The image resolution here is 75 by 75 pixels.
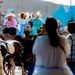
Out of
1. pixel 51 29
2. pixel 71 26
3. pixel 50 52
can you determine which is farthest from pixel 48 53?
pixel 71 26

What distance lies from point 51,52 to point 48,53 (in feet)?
0.13

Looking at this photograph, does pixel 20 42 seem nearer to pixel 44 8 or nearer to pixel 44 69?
pixel 44 69

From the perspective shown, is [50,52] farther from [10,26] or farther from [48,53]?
[10,26]

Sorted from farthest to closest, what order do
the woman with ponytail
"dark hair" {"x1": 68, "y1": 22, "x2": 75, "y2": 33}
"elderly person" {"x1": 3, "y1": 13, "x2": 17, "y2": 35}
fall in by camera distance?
1. "elderly person" {"x1": 3, "y1": 13, "x2": 17, "y2": 35}
2. "dark hair" {"x1": 68, "y1": 22, "x2": 75, "y2": 33}
3. the woman with ponytail

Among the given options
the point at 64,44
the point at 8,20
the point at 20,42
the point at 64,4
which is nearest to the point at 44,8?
the point at 64,4

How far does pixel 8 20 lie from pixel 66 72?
8354mm

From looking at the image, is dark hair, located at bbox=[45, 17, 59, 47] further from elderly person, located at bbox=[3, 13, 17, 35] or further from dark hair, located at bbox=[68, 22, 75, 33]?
elderly person, located at bbox=[3, 13, 17, 35]

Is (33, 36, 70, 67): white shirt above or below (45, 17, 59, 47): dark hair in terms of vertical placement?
below

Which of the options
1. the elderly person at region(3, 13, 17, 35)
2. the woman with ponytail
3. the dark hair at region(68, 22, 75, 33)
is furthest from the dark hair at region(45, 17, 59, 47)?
the elderly person at region(3, 13, 17, 35)

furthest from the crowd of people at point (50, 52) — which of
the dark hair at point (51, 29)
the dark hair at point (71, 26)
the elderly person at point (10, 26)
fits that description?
the elderly person at point (10, 26)

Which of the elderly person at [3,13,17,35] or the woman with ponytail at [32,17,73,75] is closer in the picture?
the woman with ponytail at [32,17,73,75]

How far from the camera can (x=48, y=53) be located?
12.5 ft

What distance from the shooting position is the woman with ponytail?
12.4 feet

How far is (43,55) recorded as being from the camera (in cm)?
380
